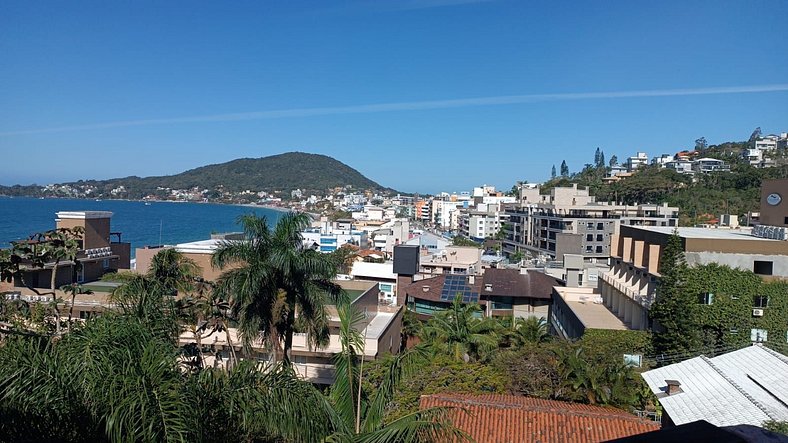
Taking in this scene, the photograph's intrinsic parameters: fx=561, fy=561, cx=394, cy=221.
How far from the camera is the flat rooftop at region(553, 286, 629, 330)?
2127 cm

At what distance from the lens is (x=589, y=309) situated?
24.9m

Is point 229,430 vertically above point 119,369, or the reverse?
point 119,369

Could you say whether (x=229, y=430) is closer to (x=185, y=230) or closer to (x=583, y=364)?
(x=583, y=364)

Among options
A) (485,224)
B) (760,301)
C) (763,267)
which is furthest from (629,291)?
(485,224)

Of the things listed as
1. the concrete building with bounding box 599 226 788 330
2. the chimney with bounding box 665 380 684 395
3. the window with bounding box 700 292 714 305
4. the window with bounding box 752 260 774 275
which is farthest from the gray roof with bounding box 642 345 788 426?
the window with bounding box 752 260 774 275

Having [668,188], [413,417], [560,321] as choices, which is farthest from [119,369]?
[668,188]

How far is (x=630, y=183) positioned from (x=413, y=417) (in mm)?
89201

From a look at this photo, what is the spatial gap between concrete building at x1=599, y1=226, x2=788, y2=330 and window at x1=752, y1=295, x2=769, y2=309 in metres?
0.79

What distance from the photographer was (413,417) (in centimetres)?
544

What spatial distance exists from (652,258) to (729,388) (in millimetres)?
10865

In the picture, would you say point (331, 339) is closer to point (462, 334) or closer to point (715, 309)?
point (462, 334)

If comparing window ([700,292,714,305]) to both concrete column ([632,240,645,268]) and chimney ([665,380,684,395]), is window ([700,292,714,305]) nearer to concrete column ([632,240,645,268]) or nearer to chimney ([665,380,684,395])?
concrete column ([632,240,645,268])

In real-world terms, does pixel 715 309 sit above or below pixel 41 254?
below

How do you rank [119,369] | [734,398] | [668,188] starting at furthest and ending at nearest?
[668,188] → [734,398] → [119,369]
